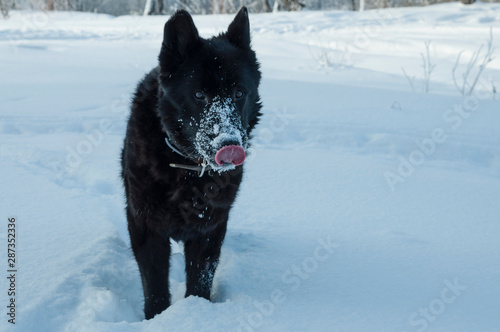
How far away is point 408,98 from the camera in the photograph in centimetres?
512

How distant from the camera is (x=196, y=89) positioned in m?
1.89

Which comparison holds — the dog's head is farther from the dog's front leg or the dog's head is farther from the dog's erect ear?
the dog's front leg

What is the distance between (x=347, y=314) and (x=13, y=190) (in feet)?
6.57

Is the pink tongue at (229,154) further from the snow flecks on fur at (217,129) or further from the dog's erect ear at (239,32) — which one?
the dog's erect ear at (239,32)

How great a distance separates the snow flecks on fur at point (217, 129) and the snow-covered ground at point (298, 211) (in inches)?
21.9

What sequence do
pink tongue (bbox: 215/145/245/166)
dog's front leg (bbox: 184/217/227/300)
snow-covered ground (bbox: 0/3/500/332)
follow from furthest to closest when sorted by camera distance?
dog's front leg (bbox: 184/217/227/300), snow-covered ground (bbox: 0/3/500/332), pink tongue (bbox: 215/145/245/166)

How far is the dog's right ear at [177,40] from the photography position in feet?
6.18

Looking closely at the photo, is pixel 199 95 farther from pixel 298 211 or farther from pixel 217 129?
pixel 298 211

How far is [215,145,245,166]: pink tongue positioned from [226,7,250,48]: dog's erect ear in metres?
0.66

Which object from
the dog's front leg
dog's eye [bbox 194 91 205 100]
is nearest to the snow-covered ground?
the dog's front leg

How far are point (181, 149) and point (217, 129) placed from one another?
0.24 meters

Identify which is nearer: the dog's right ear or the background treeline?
the dog's right ear

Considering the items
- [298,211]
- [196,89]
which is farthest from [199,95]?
[298,211]

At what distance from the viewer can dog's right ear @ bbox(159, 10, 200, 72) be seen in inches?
74.2
